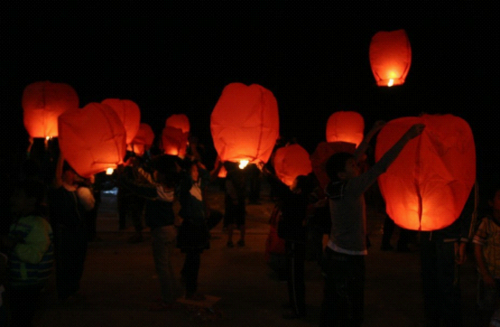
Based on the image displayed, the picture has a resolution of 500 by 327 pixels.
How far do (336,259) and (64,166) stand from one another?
10.2 ft

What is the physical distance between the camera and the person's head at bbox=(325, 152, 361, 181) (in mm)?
2914

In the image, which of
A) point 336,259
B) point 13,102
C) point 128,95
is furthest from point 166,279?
point 128,95

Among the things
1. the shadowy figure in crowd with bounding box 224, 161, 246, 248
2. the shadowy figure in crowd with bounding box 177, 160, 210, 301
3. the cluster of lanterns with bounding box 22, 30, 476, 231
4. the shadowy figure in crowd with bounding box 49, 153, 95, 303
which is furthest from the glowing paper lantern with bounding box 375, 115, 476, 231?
the shadowy figure in crowd with bounding box 224, 161, 246, 248

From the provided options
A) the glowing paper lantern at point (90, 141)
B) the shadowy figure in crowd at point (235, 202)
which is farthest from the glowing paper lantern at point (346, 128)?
the glowing paper lantern at point (90, 141)

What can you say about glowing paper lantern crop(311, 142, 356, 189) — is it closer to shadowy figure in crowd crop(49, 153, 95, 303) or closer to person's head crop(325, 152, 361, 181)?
person's head crop(325, 152, 361, 181)

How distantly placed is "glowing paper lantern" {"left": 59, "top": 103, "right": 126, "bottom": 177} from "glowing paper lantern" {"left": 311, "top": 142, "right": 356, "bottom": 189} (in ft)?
6.39

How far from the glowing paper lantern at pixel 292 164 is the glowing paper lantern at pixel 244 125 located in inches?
44.2

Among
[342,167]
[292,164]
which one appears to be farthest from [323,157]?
[342,167]

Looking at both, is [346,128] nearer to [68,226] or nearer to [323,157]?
[323,157]

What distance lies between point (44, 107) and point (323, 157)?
3.50 meters

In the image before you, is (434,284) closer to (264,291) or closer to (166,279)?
(264,291)

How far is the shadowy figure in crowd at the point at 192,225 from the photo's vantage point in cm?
439

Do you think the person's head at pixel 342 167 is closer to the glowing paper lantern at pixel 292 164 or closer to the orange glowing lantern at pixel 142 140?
the glowing paper lantern at pixel 292 164

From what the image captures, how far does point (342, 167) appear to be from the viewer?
2.92 meters
